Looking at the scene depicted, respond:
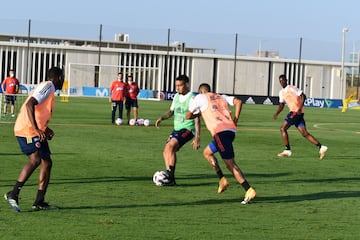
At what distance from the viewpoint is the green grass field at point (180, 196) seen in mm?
9914

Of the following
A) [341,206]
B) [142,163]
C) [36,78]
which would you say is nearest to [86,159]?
[142,163]

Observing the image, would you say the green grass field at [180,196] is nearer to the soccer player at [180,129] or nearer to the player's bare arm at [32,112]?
the soccer player at [180,129]

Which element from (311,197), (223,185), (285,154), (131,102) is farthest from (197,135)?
(131,102)

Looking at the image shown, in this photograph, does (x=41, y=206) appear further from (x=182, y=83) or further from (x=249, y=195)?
(x=182, y=83)

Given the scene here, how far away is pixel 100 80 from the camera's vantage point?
2660 inches

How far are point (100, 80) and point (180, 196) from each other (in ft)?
181

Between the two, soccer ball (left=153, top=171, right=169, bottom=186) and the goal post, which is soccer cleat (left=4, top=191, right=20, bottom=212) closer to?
soccer ball (left=153, top=171, right=169, bottom=186)

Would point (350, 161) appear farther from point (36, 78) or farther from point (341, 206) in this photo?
point (36, 78)

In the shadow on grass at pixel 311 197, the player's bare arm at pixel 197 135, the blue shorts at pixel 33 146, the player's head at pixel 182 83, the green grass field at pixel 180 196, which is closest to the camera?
the green grass field at pixel 180 196

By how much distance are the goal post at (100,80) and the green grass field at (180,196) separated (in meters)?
41.0

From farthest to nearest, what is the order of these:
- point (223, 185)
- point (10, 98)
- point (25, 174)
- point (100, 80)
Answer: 1. point (100, 80)
2. point (10, 98)
3. point (223, 185)
4. point (25, 174)

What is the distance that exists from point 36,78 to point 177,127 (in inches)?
2330

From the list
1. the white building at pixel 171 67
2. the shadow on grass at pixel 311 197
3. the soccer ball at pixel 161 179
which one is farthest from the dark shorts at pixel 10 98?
the white building at pixel 171 67

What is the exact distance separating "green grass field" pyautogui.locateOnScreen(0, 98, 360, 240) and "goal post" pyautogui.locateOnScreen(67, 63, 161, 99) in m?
41.0
